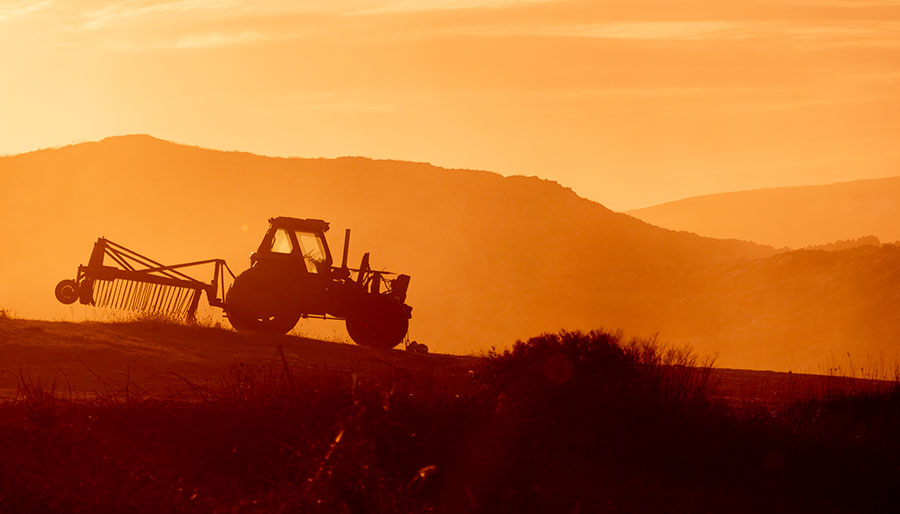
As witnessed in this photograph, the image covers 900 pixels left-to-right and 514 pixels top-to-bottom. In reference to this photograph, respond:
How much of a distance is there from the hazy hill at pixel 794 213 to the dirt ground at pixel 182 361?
149565mm

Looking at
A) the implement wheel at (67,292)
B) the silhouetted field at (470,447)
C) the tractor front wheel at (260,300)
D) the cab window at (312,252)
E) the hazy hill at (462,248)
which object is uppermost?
the hazy hill at (462,248)

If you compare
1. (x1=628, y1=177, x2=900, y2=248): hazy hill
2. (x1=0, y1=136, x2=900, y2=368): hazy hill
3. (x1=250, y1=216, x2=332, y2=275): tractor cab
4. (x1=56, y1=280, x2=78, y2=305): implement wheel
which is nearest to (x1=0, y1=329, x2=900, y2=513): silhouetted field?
(x1=250, y1=216, x2=332, y2=275): tractor cab

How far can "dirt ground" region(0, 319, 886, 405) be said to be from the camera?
777 inches

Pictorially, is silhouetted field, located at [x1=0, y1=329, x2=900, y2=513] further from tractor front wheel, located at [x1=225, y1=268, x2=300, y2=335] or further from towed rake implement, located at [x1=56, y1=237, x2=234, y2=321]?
towed rake implement, located at [x1=56, y1=237, x2=234, y2=321]

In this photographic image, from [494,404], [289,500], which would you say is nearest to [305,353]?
[494,404]

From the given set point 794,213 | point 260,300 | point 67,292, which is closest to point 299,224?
point 260,300

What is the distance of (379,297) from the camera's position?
28266mm

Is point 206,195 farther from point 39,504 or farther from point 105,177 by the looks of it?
point 39,504

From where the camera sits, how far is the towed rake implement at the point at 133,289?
2845cm

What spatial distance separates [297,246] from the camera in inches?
1108

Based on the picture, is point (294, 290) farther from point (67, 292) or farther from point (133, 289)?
point (67, 292)

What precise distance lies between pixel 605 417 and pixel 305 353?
10584mm

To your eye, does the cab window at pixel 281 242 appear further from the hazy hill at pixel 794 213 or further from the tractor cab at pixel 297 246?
the hazy hill at pixel 794 213

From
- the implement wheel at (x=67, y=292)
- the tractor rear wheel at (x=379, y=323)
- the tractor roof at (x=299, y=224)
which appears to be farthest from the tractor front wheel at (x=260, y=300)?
the implement wheel at (x=67, y=292)
